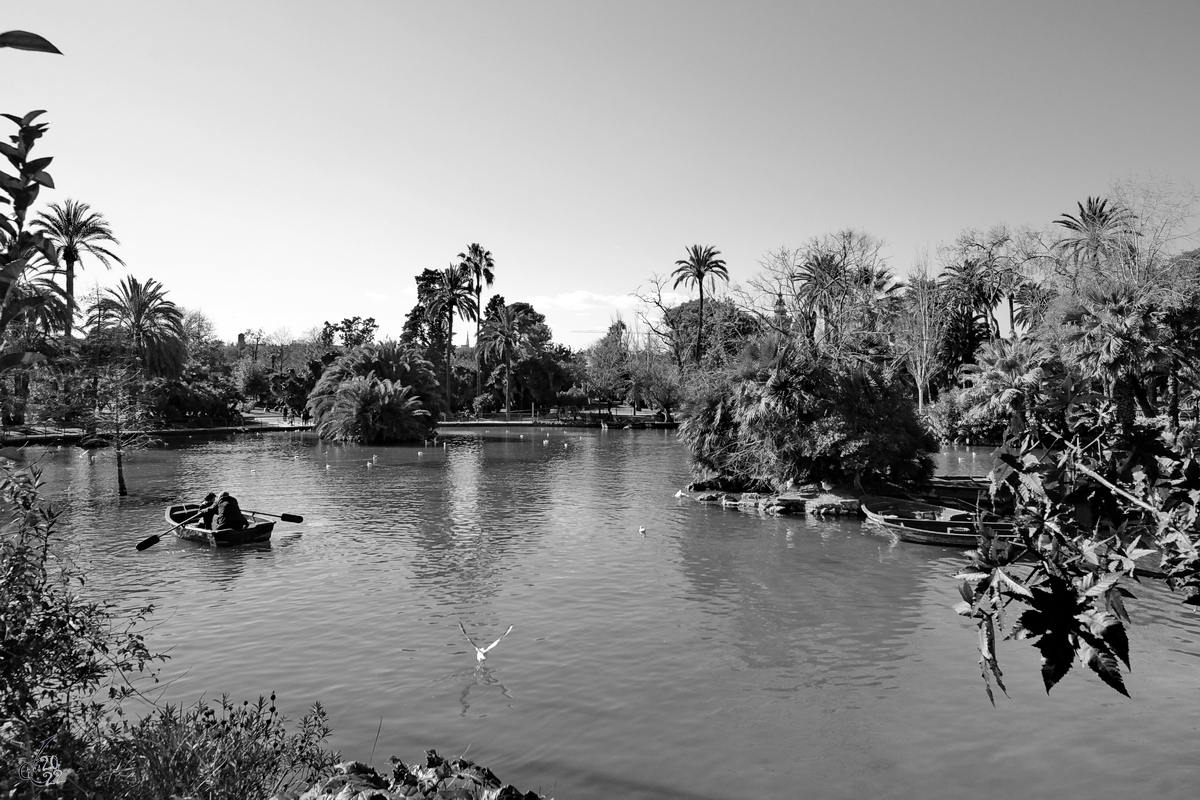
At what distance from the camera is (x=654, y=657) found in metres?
13.0

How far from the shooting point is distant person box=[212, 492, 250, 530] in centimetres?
2098

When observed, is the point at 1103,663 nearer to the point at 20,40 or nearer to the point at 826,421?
the point at 20,40

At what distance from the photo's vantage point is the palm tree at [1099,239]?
40.9 m

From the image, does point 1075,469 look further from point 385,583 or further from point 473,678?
point 385,583

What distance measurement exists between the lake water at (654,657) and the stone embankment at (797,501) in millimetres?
1135

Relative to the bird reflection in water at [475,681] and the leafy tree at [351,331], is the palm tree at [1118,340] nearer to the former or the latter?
the bird reflection in water at [475,681]

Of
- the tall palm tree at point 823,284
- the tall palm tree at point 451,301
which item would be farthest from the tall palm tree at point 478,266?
the tall palm tree at point 823,284

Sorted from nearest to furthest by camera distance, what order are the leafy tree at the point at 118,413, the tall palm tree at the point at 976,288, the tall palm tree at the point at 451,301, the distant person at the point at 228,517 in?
1. the distant person at the point at 228,517
2. the leafy tree at the point at 118,413
3. the tall palm tree at the point at 976,288
4. the tall palm tree at the point at 451,301

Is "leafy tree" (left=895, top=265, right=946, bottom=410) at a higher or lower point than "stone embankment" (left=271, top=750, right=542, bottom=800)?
higher

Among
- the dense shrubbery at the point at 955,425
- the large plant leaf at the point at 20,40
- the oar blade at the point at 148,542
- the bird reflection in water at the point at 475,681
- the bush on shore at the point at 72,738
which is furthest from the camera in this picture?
the dense shrubbery at the point at 955,425

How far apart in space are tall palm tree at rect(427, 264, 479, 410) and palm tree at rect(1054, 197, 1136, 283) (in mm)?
52714

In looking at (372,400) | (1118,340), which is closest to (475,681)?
(1118,340)

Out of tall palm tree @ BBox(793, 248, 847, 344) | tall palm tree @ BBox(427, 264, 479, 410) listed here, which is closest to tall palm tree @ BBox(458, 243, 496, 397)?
tall palm tree @ BBox(427, 264, 479, 410)

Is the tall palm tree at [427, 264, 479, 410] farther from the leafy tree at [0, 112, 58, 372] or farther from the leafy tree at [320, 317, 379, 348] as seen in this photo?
the leafy tree at [0, 112, 58, 372]
